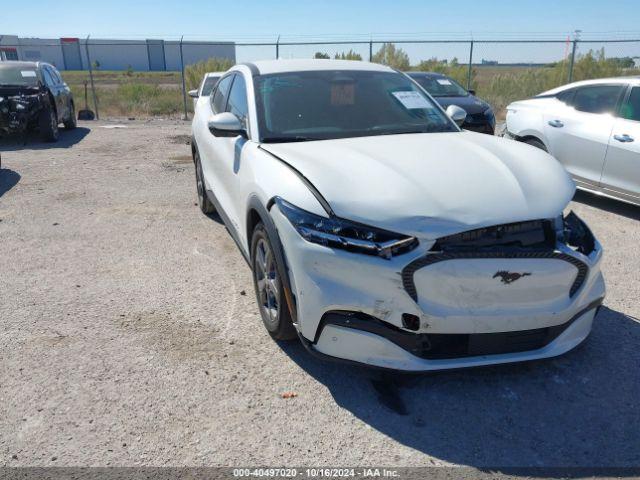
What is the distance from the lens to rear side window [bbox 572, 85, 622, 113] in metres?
6.39

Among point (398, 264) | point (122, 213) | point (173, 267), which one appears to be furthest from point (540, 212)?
point (122, 213)

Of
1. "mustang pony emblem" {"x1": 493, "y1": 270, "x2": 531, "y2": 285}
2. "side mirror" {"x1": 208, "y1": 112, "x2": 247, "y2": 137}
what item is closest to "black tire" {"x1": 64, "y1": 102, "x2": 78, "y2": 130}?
"side mirror" {"x1": 208, "y1": 112, "x2": 247, "y2": 137}

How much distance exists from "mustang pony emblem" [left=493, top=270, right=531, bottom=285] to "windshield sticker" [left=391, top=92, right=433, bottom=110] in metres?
2.02

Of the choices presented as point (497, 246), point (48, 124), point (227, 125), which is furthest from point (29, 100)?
point (497, 246)

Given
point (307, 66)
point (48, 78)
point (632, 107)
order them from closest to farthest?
point (307, 66)
point (632, 107)
point (48, 78)

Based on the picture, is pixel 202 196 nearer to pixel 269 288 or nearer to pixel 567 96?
pixel 269 288

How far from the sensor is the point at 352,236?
2.72 meters

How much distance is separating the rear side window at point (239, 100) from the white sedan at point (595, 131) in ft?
13.7

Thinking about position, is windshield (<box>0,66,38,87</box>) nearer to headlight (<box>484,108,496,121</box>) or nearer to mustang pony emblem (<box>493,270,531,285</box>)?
headlight (<box>484,108,496,121</box>)

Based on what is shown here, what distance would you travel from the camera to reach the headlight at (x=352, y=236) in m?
2.65

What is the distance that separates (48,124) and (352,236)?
A: 10688 millimetres

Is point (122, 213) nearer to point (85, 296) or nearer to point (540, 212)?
point (85, 296)

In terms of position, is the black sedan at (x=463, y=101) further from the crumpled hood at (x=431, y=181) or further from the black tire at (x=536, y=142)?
the crumpled hood at (x=431, y=181)

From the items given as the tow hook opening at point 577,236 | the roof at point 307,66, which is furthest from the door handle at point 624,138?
the tow hook opening at point 577,236
